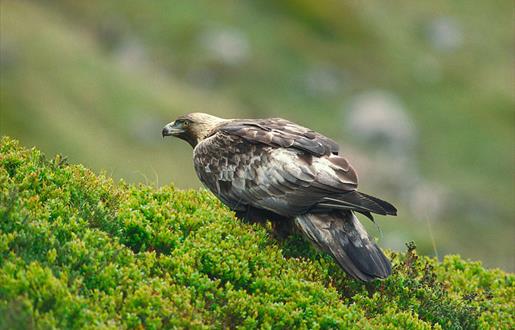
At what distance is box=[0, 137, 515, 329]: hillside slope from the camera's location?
34.4 feet

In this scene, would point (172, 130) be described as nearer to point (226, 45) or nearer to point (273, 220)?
point (273, 220)

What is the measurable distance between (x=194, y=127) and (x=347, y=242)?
4.42 metres

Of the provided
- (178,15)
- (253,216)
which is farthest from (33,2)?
(253,216)

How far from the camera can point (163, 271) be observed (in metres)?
11.8

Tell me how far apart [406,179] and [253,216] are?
2504 inches

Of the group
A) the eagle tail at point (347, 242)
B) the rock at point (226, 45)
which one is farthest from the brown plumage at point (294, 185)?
the rock at point (226, 45)

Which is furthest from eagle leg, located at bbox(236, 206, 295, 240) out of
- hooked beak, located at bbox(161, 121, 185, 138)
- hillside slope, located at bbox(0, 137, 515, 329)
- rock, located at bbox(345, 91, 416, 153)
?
rock, located at bbox(345, 91, 416, 153)

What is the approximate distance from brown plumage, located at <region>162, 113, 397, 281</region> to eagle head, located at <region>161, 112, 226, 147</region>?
757 mm

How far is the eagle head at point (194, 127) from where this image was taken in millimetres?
15711

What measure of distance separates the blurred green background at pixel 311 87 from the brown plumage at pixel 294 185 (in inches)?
1601

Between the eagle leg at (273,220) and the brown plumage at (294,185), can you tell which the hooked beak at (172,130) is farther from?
the eagle leg at (273,220)

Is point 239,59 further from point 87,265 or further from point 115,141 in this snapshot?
point 87,265

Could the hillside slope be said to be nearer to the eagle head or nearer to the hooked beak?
the eagle head

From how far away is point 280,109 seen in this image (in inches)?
3184
